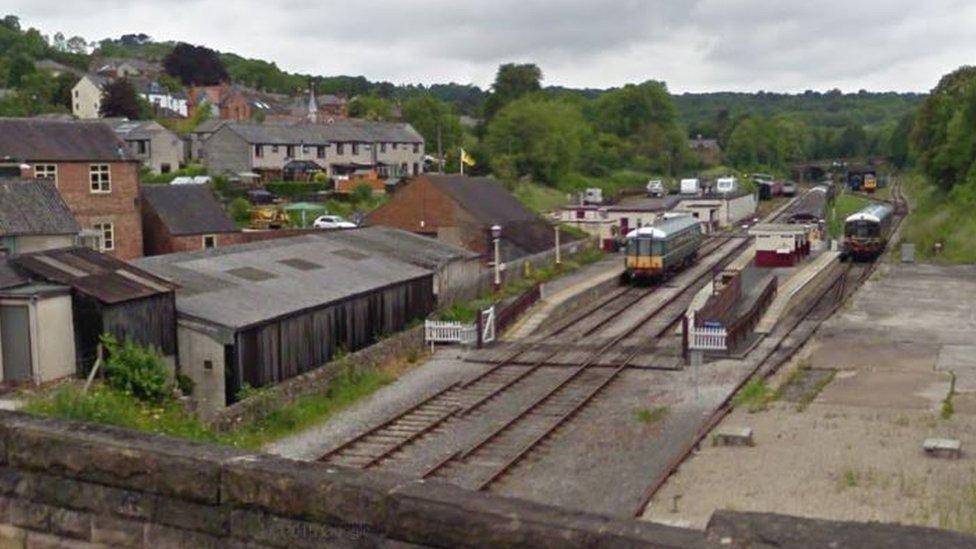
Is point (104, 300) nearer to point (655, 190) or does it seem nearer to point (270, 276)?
point (270, 276)

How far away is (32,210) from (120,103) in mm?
66175

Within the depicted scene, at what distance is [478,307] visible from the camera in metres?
37.0

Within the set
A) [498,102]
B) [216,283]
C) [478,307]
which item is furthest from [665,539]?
[498,102]

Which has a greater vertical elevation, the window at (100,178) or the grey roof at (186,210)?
the window at (100,178)

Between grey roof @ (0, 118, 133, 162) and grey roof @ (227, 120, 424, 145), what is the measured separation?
115ft

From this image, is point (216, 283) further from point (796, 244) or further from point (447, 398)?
point (796, 244)

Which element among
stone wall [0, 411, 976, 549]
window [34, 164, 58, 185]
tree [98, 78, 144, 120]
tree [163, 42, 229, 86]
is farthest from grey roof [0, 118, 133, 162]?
tree [163, 42, 229, 86]

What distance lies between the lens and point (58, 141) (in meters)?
38.9

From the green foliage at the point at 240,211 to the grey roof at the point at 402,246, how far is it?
16784 millimetres

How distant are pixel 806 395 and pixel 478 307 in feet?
48.6

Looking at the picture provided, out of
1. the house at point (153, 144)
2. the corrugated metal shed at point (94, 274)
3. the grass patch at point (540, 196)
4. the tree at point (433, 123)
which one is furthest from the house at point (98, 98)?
the corrugated metal shed at point (94, 274)

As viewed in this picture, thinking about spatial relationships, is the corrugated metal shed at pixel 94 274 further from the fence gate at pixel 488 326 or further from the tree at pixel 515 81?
the tree at pixel 515 81

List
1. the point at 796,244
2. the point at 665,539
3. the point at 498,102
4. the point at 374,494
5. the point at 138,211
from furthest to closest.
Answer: the point at 498,102 < the point at 796,244 < the point at 138,211 < the point at 374,494 < the point at 665,539

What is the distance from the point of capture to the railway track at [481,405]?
19844mm
